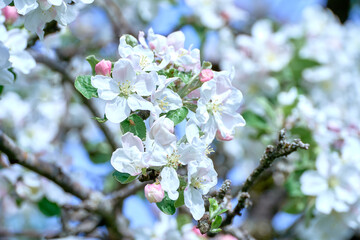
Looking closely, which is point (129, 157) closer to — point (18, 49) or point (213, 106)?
point (213, 106)

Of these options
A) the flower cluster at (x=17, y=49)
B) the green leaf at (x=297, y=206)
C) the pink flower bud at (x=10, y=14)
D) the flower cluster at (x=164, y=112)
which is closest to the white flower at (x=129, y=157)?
the flower cluster at (x=164, y=112)

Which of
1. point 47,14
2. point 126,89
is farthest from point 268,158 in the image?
point 47,14

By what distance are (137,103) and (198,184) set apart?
0.59 feet

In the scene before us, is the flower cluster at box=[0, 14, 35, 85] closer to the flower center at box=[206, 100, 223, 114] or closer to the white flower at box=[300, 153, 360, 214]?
the flower center at box=[206, 100, 223, 114]

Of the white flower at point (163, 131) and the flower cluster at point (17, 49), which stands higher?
the white flower at point (163, 131)

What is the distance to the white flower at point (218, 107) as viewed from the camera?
2.97 ft

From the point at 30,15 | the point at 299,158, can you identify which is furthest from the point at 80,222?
the point at 30,15

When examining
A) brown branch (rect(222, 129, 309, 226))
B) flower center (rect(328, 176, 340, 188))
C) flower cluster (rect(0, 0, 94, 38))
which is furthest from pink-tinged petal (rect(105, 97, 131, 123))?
flower center (rect(328, 176, 340, 188))

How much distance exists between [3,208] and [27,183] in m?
0.71

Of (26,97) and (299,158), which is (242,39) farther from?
(26,97)

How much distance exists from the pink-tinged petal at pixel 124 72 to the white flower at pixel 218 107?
0.14 metres

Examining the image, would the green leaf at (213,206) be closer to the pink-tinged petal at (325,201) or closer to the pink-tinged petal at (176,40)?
the pink-tinged petal at (176,40)

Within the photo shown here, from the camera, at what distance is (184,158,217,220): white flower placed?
842mm

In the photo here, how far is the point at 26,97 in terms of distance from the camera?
2.20 meters
